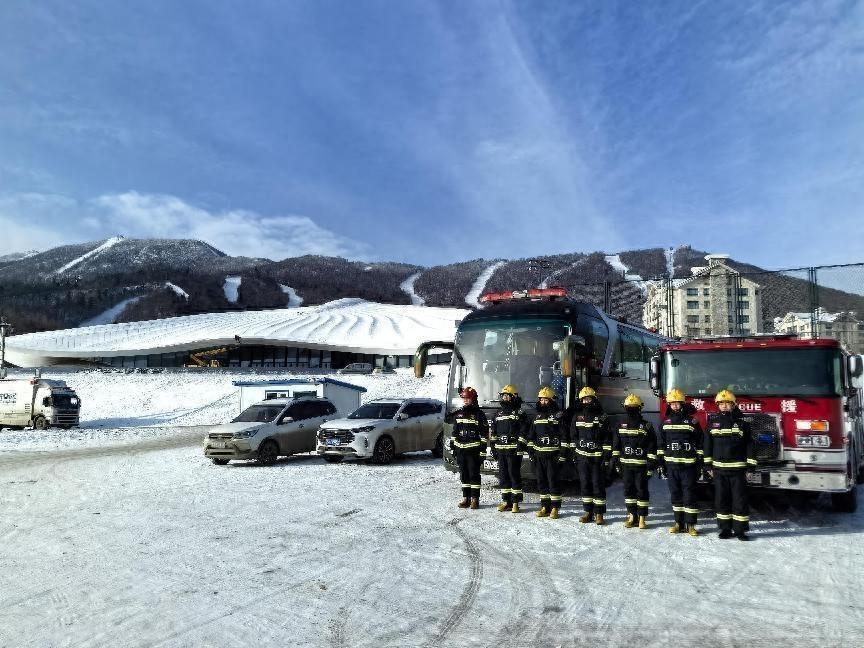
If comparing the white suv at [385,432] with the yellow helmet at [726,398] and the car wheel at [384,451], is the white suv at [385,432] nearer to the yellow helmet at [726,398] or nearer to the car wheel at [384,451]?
the car wheel at [384,451]

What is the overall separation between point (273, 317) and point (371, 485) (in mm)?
91730

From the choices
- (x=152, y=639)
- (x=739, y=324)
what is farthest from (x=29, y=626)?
(x=739, y=324)

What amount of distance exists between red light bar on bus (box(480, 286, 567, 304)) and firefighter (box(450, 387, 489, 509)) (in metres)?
3.17

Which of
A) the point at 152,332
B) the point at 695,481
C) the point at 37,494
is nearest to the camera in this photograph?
the point at 695,481

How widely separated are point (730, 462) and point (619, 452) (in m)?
1.52

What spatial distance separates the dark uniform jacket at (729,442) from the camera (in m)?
8.34

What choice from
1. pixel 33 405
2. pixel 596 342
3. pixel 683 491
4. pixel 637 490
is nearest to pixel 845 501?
pixel 683 491

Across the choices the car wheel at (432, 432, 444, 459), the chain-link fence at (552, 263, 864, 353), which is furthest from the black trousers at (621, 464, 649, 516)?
the chain-link fence at (552, 263, 864, 353)

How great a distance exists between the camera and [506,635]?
496 centimetres

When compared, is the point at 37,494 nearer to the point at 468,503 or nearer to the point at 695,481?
the point at 468,503

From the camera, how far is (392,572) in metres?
6.65

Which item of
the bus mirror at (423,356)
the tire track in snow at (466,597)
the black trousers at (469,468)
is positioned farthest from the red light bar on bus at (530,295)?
the tire track in snow at (466,597)

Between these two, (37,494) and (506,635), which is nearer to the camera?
(506,635)

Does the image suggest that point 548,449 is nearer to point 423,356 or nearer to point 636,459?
point 636,459
